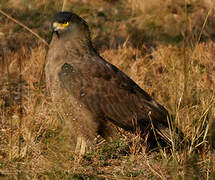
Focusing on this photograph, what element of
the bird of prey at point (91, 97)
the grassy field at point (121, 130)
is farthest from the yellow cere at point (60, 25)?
the grassy field at point (121, 130)

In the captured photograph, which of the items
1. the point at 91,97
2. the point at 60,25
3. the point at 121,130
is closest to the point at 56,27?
the point at 60,25

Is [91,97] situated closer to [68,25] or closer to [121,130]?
[121,130]

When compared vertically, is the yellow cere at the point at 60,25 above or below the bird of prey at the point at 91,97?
above

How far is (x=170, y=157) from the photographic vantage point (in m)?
3.65

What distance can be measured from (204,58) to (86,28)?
3.01 m

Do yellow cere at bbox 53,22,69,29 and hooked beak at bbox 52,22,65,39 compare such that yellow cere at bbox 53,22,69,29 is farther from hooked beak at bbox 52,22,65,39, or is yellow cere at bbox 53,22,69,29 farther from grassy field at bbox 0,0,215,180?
grassy field at bbox 0,0,215,180

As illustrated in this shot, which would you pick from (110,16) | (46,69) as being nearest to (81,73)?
(46,69)

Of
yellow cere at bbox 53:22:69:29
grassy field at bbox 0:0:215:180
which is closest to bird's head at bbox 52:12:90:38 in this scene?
yellow cere at bbox 53:22:69:29

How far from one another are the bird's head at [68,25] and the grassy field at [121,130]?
16 centimetres

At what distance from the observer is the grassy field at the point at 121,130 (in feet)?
10.9

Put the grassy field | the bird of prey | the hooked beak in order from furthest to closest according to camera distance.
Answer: the hooked beak
the bird of prey
the grassy field

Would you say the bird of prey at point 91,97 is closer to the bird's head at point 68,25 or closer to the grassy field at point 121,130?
the bird's head at point 68,25

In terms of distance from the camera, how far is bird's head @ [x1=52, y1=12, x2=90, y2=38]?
4105mm

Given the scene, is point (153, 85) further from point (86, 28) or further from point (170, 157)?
point (170, 157)
